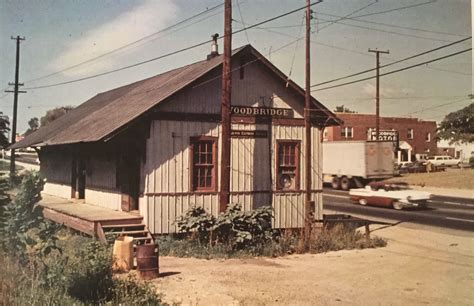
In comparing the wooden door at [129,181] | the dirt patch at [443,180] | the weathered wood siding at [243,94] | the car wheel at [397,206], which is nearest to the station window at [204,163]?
the weathered wood siding at [243,94]

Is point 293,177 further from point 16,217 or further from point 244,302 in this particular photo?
point 16,217

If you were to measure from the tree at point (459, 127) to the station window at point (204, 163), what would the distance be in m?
44.0

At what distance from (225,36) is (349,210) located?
15.7 meters

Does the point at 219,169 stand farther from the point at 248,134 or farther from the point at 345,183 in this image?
the point at 345,183

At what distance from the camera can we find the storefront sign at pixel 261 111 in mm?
17172

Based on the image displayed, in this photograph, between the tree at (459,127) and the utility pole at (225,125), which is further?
the tree at (459,127)

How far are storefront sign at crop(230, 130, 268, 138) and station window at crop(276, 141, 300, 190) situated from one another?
87cm

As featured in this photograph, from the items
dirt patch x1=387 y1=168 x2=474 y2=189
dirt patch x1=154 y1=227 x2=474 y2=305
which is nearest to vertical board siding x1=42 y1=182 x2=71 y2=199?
dirt patch x1=154 y1=227 x2=474 y2=305

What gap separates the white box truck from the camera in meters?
36.4

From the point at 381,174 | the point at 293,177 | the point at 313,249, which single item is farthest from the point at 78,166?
the point at 381,174

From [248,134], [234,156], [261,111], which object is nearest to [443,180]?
[261,111]

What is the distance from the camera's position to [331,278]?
1209 cm

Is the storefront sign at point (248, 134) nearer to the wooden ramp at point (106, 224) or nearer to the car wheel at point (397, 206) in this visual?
the wooden ramp at point (106, 224)

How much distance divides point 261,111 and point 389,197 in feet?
47.0
